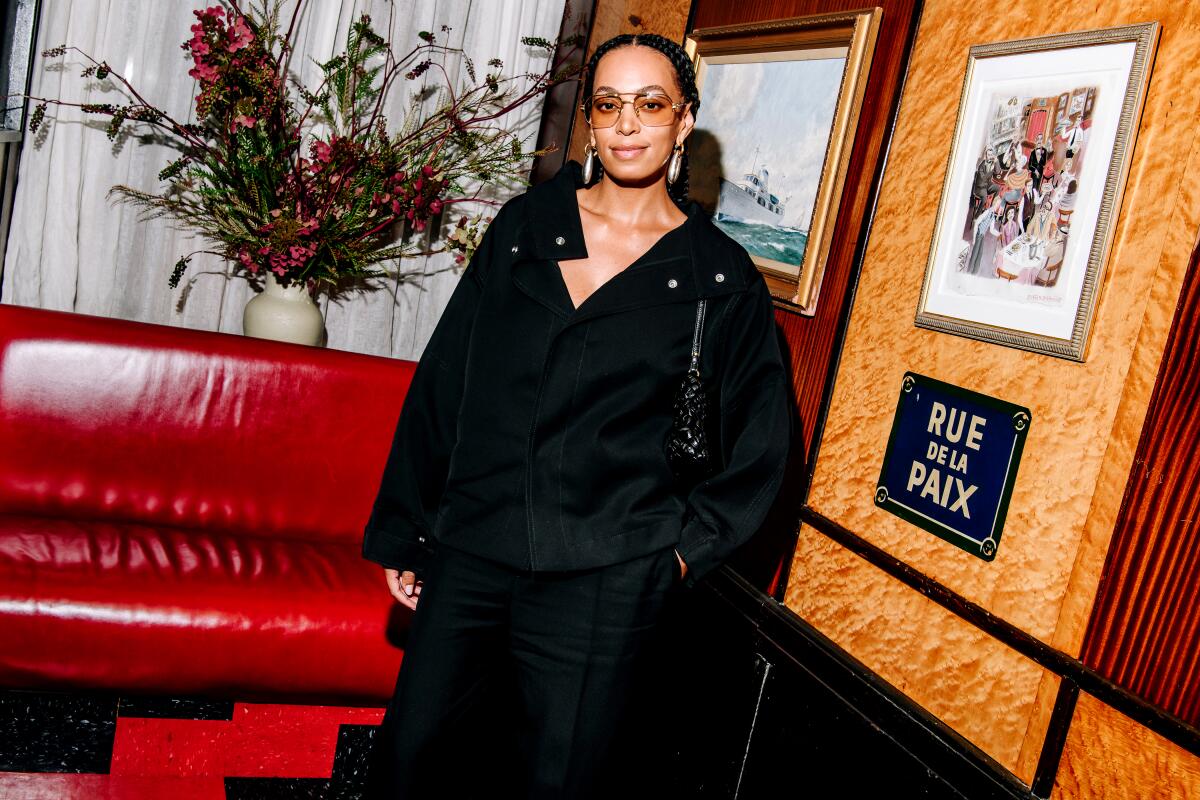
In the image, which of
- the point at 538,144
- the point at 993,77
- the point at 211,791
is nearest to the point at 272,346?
the point at 211,791

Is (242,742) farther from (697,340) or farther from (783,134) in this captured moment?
(783,134)

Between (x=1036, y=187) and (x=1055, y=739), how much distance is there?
3.16 ft

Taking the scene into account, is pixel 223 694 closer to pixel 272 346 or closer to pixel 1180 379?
pixel 272 346

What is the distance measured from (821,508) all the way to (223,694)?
1.53m

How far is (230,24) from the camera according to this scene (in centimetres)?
315

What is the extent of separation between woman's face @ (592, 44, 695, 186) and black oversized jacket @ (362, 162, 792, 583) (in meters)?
0.12

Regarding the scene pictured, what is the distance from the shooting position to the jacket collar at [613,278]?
5.49 feet

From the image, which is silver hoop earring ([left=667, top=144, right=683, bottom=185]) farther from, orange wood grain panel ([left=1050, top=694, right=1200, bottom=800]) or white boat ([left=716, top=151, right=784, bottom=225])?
orange wood grain panel ([left=1050, top=694, right=1200, bottom=800])

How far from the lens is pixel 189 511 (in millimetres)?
2754

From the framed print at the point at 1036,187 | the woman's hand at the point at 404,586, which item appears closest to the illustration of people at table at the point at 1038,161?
the framed print at the point at 1036,187

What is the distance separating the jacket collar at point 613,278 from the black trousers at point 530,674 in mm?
461

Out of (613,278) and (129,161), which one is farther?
(129,161)

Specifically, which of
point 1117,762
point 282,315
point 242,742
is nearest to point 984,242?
point 1117,762

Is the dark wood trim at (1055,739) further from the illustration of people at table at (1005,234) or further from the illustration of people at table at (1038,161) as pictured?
the illustration of people at table at (1038,161)
